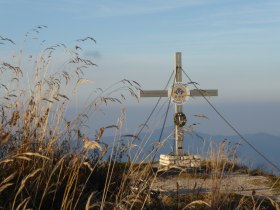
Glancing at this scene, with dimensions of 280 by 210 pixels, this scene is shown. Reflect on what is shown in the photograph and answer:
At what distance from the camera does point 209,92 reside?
14.6 m

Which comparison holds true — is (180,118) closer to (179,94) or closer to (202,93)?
(179,94)

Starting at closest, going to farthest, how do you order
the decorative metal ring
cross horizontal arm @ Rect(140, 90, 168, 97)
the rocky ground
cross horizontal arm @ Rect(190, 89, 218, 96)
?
the rocky ground
the decorative metal ring
cross horizontal arm @ Rect(140, 90, 168, 97)
cross horizontal arm @ Rect(190, 89, 218, 96)

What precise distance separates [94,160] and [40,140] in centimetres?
85

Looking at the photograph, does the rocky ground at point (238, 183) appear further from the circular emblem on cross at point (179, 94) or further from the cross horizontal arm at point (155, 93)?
the cross horizontal arm at point (155, 93)

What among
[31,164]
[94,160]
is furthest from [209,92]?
[31,164]

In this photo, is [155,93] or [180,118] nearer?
[180,118]

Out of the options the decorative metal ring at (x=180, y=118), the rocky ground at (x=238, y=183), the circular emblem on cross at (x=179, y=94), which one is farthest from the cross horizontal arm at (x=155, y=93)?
the rocky ground at (x=238, y=183)

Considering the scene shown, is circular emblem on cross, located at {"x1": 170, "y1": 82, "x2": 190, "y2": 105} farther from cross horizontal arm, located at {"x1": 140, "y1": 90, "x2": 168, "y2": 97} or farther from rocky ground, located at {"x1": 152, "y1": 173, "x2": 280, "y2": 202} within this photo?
rocky ground, located at {"x1": 152, "y1": 173, "x2": 280, "y2": 202}

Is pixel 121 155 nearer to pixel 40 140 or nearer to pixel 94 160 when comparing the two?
pixel 94 160

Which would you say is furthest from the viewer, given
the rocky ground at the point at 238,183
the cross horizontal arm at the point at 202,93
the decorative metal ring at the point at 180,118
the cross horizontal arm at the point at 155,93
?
the cross horizontal arm at the point at 202,93

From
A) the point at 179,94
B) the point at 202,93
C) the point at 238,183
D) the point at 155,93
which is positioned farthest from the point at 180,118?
the point at 238,183

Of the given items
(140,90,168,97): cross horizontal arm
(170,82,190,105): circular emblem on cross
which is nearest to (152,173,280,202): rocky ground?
(170,82,190,105): circular emblem on cross

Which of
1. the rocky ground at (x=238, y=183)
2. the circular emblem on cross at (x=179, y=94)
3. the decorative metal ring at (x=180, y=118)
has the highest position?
the circular emblem on cross at (x=179, y=94)

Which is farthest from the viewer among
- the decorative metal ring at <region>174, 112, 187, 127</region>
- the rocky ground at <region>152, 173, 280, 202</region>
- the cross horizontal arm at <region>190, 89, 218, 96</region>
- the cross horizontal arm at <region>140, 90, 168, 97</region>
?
the cross horizontal arm at <region>190, 89, 218, 96</region>
